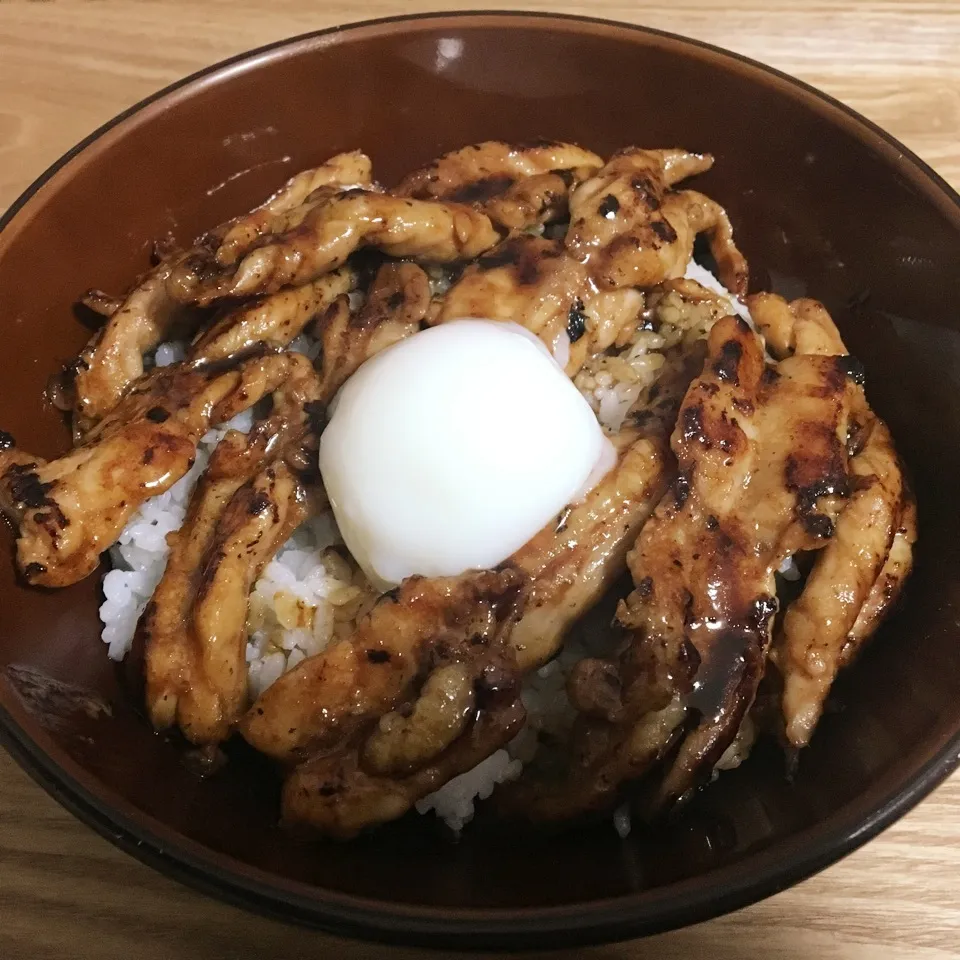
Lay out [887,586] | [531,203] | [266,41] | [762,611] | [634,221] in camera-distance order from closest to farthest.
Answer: [762,611] < [887,586] < [634,221] < [531,203] < [266,41]

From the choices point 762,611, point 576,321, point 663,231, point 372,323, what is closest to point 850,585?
point 762,611

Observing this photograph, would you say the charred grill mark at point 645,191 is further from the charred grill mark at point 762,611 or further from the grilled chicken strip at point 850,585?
the charred grill mark at point 762,611

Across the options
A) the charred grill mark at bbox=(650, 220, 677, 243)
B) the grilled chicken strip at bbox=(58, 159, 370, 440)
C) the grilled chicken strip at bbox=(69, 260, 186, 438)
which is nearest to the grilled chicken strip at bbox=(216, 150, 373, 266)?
the grilled chicken strip at bbox=(58, 159, 370, 440)

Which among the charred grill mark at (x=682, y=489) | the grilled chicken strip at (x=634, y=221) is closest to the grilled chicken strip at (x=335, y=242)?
the grilled chicken strip at (x=634, y=221)

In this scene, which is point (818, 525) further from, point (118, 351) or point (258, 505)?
point (118, 351)

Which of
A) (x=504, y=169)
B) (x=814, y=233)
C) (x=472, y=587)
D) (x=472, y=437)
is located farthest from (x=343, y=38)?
(x=472, y=587)
